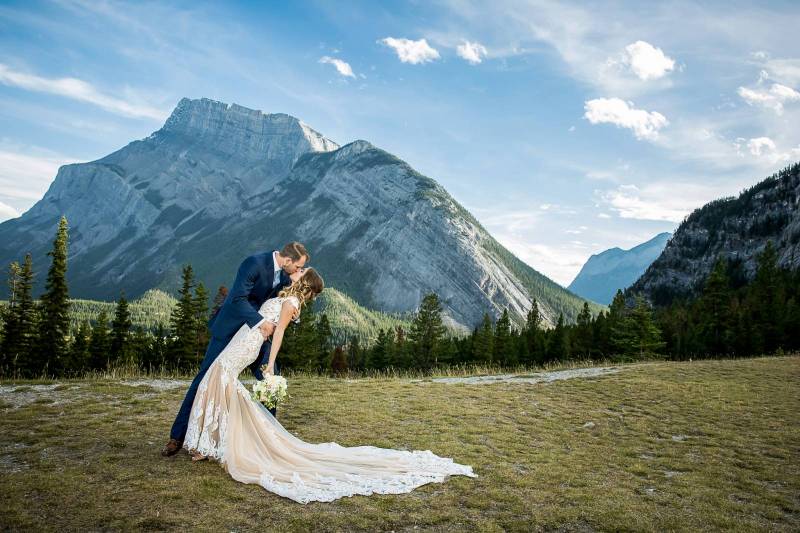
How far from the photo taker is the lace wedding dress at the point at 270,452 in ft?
24.2

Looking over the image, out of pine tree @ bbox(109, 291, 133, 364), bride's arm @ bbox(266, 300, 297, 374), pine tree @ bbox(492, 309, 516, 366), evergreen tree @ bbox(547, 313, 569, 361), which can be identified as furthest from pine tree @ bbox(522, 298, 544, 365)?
bride's arm @ bbox(266, 300, 297, 374)

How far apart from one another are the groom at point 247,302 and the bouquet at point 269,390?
661 millimetres

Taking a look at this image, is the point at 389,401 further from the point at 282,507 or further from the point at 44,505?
the point at 44,505

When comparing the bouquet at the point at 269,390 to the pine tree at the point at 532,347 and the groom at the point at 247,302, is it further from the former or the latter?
the pine tree at the point at 532,347

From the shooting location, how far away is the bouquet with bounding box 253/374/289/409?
837 cm

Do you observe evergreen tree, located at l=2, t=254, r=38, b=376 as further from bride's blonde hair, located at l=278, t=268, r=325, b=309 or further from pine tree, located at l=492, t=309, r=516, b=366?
pine tree, located at l=492, t=309, r=516, b=366

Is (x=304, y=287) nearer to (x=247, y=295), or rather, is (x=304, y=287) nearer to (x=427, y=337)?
(x=247, y=295)

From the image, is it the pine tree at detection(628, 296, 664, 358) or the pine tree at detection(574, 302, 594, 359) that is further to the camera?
the pine tree at detection(574, 302, 594, 359)

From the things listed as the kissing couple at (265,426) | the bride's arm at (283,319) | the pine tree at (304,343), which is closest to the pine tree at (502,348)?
the pine tree at (304,343)

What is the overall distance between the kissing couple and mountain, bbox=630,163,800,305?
142 metres

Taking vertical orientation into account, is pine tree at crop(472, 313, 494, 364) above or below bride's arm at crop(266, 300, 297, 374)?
below

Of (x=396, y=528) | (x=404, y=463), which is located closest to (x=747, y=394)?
(x=404, y=463)

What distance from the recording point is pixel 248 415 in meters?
8.30

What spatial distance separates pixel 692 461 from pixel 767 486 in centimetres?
147
